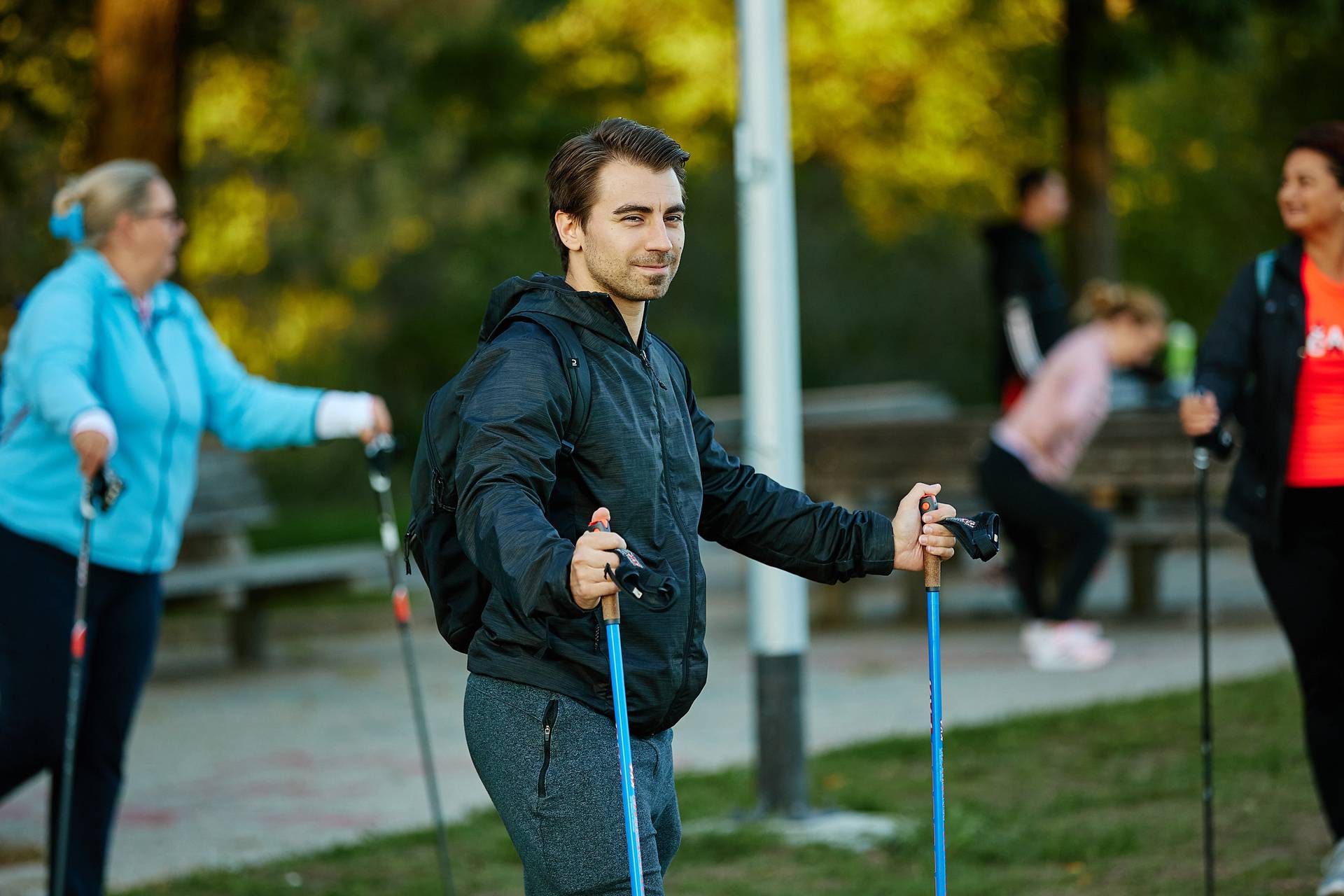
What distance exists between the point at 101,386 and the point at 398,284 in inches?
751

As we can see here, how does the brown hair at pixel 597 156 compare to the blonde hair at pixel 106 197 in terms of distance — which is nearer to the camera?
the brown hair at pixel 597 156

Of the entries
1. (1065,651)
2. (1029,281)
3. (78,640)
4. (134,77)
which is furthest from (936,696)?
(134,77)

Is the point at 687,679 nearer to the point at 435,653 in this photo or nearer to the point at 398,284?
the point at 435,653

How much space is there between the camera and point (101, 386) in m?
4.99

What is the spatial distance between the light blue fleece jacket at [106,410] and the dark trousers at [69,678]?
0.07m

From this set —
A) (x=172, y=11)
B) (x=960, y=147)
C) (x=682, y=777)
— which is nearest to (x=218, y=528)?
(x=172, y=11)

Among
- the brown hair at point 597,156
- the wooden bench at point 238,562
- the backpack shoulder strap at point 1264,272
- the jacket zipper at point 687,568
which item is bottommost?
the wooden bench at point 238,562

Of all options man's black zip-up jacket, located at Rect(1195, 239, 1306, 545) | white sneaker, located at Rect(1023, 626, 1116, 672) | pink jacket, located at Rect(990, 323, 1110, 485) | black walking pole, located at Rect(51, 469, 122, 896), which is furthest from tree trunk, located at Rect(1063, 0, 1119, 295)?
black walking pole, located at Rect(51, 469, 122, 896)

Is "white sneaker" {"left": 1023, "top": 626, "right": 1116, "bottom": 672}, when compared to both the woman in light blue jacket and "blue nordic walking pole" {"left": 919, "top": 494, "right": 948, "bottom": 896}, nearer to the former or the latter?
the woman in light blue jacket

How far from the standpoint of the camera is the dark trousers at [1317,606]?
5.21 metres

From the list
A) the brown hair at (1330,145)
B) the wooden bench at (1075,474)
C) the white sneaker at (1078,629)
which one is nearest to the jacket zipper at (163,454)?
the brown hair at (1330,145)

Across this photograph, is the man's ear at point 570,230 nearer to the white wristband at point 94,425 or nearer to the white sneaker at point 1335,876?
the white wristband at point 94,425

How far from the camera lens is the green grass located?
552 centimetres

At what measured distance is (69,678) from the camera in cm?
493
